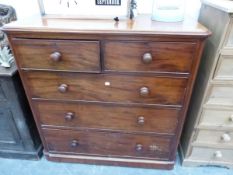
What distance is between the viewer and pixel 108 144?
1301mm

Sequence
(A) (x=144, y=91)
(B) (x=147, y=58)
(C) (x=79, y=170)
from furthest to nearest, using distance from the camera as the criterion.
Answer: (C) (x=79, y=170)
(A) (x=144, y=91)
(B) (x=147, y=58)

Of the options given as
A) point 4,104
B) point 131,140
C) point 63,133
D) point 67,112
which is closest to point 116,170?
point 131,140

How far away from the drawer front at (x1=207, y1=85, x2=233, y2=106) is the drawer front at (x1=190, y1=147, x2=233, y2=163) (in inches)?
15.6

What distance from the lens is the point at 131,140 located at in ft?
4.13

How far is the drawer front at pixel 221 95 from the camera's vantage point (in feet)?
3.42

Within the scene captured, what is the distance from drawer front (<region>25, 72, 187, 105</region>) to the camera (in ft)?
3.27

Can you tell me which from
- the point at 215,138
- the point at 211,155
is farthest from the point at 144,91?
the point at 211,155

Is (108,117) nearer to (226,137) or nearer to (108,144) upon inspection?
(108,144)

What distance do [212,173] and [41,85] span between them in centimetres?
129

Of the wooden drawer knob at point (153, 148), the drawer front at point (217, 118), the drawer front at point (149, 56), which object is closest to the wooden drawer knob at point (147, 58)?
the drawer front at point (149, 56)

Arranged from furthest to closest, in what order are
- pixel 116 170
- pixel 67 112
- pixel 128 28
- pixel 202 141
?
pixel 116 170 → pixel 202 141 → pixel 67 112 → pixel 128 28

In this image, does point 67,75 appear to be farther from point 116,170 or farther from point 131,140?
point 116,170

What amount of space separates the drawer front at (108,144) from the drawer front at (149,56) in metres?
0.49

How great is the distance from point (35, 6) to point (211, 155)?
5.19 feet
